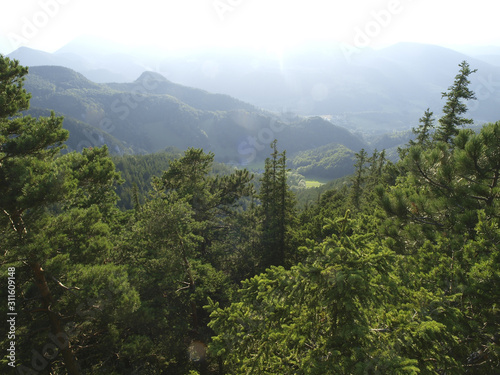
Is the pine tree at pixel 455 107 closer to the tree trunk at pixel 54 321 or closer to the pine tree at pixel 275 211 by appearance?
the pine tree at pixel 275 211

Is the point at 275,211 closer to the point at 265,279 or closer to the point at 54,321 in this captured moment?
the point at 54,321

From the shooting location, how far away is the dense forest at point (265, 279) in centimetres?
415

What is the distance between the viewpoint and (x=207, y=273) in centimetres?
1659

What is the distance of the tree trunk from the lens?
9195 mm

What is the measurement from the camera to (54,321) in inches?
377

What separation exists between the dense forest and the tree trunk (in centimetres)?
6

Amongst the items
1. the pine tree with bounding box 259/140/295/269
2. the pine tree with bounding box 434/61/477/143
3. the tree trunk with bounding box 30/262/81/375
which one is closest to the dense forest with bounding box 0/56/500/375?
the tree trunk with bounding box 30/262/81/375

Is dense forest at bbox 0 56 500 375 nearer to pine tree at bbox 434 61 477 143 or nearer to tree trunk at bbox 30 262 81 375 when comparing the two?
tree trunk at bbox 30 262 81 375

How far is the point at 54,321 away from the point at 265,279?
32.4ft

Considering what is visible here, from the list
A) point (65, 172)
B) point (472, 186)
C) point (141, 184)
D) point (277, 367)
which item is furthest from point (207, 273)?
point (141, 184)

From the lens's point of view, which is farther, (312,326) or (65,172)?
(65,172)

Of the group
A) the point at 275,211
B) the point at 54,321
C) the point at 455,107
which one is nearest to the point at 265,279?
the point at 54,321

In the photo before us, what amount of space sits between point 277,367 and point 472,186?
6847 mm

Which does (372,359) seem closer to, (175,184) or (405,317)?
(405,317)
